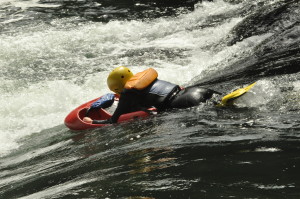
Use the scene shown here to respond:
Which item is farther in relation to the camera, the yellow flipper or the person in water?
the person in water

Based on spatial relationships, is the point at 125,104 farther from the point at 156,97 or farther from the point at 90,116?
the point at 90,116

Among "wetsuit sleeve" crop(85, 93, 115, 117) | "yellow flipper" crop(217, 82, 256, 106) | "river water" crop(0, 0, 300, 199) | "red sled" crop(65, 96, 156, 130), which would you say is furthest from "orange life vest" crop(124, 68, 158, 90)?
"yellow flipper" crop(217, 82, 256, 106)

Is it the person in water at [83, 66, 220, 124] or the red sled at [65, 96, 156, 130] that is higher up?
the person in water at [83, 66, 220, 124]

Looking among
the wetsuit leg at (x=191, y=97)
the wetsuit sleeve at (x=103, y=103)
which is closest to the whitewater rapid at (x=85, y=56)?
the wetsuit sleeve at (x=103, y=103)

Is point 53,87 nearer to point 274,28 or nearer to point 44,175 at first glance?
point 274,28

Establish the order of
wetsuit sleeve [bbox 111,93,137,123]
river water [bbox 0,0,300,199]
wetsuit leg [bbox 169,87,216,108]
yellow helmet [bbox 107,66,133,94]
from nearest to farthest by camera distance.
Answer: river water [bbox 0,0,300,199], wetsuit leg [bbox 169,87,216,108], wetsuit sleeve [bbox 111,93,137,123], yellow helmet [bbox 107,66,133,94]

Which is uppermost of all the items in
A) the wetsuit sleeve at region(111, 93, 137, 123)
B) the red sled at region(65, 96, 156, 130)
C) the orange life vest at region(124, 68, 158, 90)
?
the orange life vest at region(124, 68, 158, 90)

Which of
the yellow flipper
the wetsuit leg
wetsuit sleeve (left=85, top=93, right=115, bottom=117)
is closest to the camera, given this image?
the yellow flipper

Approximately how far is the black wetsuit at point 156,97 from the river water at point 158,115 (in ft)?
0.90

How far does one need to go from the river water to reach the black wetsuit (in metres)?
0.28

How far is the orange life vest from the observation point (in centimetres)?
586

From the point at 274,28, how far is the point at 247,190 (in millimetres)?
6790

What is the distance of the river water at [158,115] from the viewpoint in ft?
10.8

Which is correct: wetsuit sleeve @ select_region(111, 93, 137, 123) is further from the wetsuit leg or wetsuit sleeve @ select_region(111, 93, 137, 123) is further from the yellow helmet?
the wetsuit leg
